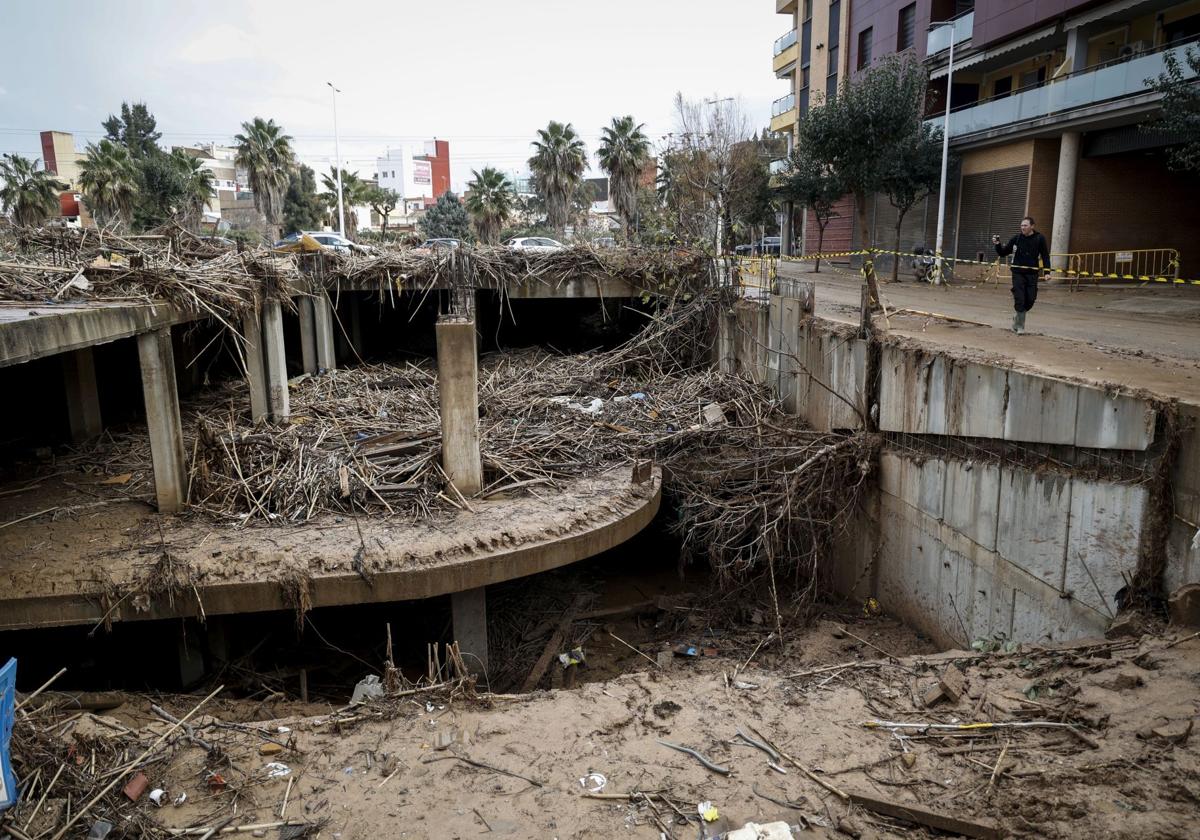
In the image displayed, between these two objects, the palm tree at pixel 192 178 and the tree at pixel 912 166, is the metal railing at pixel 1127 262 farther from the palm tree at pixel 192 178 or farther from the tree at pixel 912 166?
the palm tree at pixel 192 178

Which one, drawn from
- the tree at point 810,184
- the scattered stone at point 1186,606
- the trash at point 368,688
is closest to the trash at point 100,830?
the trash at point 368,688

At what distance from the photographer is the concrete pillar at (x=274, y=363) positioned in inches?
Answer: 493

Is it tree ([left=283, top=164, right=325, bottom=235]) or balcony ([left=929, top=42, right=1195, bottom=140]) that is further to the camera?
tree ([left=283, top=164, right=325, bottom=235])

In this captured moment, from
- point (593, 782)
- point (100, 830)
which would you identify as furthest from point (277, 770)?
point (593, 782)

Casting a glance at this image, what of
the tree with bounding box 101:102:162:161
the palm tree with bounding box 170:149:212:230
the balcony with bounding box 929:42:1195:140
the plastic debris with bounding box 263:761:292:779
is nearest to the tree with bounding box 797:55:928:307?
the balcony with bounding box 929:42:1195:140

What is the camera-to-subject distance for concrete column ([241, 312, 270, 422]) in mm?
11891

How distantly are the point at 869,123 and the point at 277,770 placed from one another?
22.0 meters

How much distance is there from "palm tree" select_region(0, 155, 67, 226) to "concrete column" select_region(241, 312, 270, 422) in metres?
27.7

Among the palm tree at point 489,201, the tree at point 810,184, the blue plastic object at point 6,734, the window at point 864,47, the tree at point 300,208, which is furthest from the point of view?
the tree at point 300,208

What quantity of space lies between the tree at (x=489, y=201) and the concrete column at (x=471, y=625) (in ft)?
96.9

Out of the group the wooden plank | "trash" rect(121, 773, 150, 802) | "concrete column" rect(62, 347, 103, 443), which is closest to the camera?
the wooden plank

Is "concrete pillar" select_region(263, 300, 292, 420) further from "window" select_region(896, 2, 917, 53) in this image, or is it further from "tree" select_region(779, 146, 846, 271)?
"window" select_region(896, 2, 917, 53)

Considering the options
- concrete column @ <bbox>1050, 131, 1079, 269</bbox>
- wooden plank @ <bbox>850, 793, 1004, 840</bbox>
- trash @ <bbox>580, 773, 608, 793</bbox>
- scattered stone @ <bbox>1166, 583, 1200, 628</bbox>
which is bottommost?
trash @ <bbox>580, 773, 608, 793</bbox>

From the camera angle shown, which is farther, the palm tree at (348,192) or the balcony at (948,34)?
the palm tree at (348,192)
